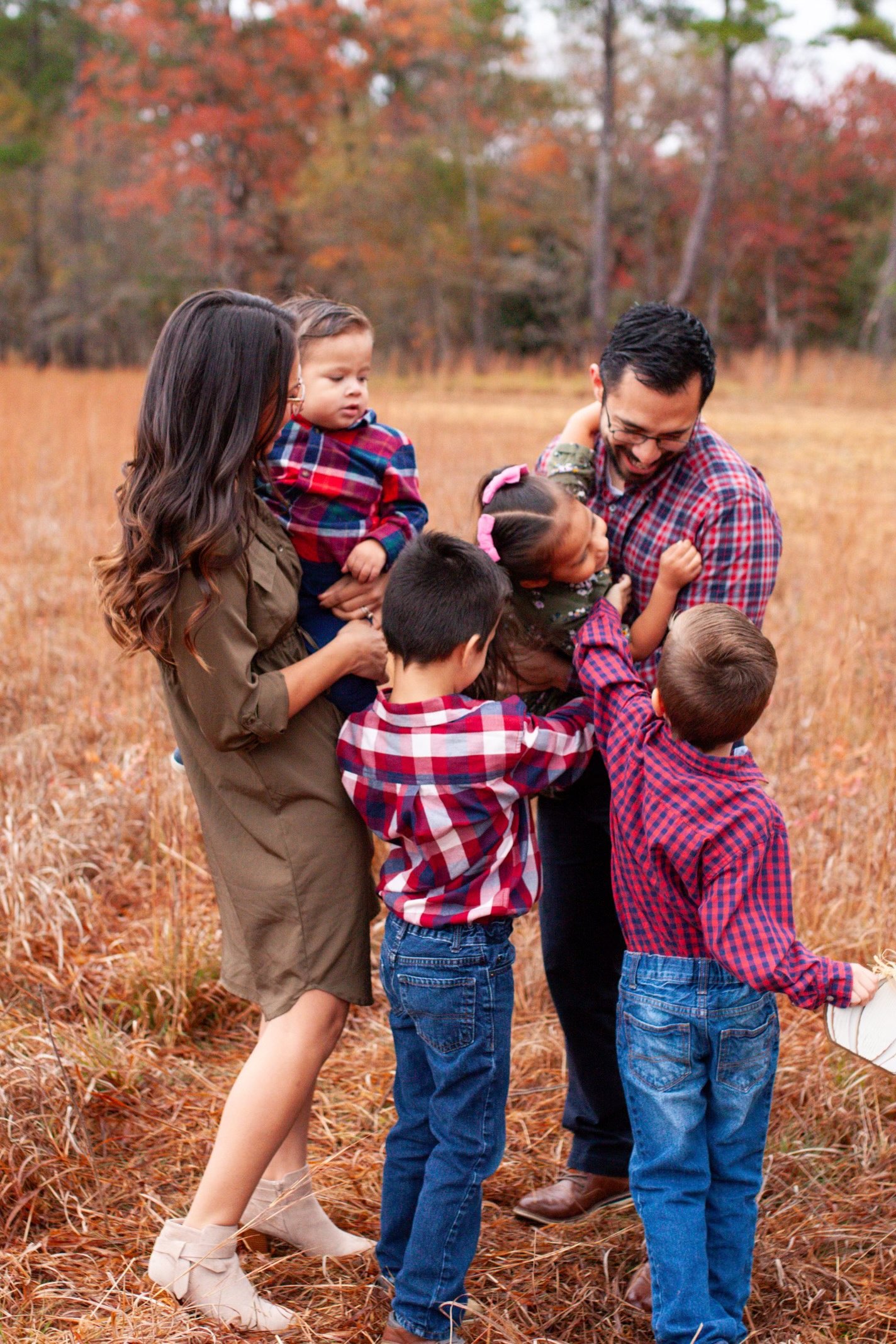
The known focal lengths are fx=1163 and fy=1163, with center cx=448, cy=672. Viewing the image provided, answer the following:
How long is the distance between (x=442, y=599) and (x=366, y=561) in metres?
0.29

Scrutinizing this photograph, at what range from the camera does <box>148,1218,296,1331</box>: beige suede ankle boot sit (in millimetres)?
2035

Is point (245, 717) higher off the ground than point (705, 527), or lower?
lower

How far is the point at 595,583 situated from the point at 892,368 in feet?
69.8

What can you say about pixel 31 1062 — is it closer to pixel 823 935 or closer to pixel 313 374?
pixel 313 374

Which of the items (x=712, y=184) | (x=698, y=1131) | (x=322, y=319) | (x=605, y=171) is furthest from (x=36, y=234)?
(x=698, y=1131)

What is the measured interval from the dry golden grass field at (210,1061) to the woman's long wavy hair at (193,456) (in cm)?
126

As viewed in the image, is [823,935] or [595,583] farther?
[823,935]

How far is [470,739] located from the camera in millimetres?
1898

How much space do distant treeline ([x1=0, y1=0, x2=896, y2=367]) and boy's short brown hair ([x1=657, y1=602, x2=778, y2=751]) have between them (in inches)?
1010

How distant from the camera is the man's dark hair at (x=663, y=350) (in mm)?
2055

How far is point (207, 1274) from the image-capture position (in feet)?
6.71

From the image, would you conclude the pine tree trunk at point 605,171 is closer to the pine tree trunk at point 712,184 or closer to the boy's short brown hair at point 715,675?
the pine tree trunk at point 712,184

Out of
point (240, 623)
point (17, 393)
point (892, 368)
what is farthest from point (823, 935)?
point (892, 368)

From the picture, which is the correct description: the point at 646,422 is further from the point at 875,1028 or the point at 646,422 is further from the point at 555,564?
the point at 875,1028
